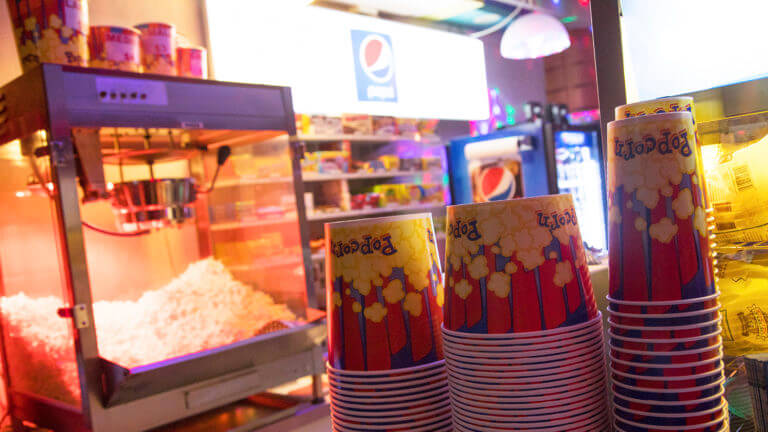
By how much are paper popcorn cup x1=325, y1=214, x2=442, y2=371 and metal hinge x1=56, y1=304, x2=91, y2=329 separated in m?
1.22

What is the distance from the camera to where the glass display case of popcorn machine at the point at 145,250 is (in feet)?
5.08

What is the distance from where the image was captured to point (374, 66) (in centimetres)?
242

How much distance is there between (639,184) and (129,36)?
1711 mm

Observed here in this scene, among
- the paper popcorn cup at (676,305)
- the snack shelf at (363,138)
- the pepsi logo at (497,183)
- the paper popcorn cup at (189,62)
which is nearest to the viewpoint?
the paper popcorn cup at (676,305)

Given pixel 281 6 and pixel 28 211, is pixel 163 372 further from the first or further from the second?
pixel 281 6

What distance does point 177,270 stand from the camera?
7.44 ft

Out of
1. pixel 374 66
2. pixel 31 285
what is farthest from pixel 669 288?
pixel 374 66

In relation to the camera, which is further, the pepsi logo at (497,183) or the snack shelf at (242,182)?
the pepsi logo at (497,183)

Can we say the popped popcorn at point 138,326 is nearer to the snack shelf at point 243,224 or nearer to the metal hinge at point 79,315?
the metal hinge at point 79,315

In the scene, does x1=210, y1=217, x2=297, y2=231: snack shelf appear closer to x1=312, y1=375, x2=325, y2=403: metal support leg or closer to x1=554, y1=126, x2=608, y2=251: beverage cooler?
x1=312, y1=375, x2=325, y2=403: metal support leg

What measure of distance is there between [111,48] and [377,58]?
3.52 ft

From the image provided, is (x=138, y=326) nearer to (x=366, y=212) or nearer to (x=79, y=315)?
(x=79, y=315)

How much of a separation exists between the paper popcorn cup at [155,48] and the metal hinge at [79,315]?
2.57ft

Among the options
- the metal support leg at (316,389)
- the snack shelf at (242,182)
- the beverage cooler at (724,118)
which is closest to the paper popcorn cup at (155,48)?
the snack shelf at (242,182)
